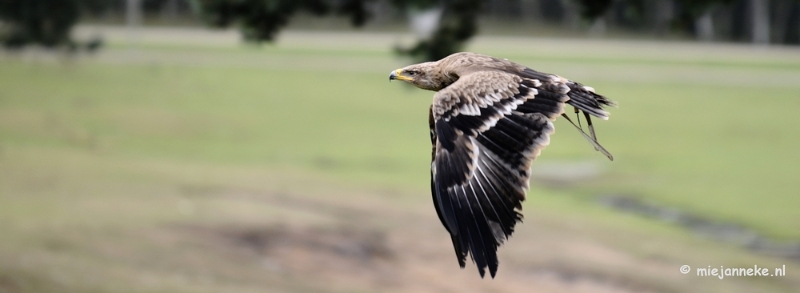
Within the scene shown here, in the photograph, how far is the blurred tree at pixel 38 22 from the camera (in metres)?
18.8

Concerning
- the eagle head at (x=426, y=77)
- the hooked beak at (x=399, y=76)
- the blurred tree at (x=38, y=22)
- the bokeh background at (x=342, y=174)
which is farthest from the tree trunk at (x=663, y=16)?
the eagle head at (x=426, y=77)

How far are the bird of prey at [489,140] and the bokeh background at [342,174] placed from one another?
6.28 metres

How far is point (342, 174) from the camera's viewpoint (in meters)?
24.8

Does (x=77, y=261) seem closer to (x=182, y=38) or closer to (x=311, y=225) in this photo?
(x=311, y=225)

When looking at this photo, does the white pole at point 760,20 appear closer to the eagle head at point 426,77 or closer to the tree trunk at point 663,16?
the tree trunk at point 663,16

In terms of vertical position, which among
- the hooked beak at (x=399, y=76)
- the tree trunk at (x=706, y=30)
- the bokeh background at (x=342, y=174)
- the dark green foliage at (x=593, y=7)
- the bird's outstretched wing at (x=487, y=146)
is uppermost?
the dark green foliage at (x=593, y=7)

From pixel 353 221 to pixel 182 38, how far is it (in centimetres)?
3964

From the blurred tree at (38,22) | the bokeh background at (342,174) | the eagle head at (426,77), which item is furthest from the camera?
the blurred tree at (38,22)

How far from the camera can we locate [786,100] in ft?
130

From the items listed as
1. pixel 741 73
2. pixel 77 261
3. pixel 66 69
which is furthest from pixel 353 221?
pixel 741 73

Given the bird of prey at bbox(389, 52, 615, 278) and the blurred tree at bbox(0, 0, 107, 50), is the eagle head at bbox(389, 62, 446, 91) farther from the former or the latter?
the blurred tree at bbox(0, 0, 107, 50)

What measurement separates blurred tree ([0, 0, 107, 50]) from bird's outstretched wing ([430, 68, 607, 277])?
14101 millimetres

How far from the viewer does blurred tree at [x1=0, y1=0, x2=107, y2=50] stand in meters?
18.8

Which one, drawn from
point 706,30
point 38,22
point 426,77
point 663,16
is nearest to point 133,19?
point 663,16
